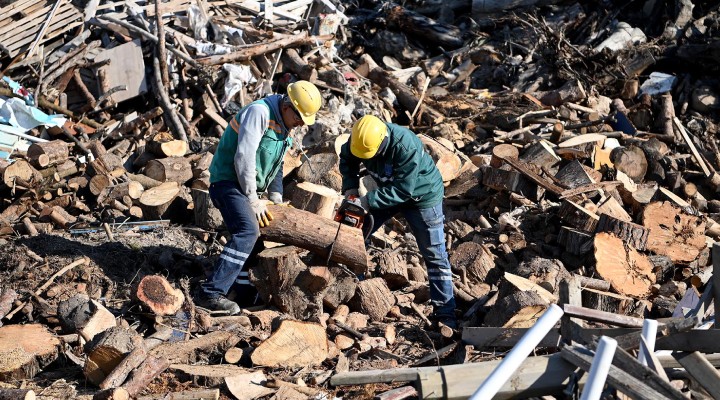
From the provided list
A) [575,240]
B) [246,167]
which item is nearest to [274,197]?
[246,167]

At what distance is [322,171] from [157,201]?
172cm

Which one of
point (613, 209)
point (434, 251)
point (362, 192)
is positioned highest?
point (434, 251)

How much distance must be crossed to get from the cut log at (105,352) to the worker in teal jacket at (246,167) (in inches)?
43.6

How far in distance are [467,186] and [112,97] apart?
470 centimetres

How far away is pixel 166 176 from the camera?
321 inches

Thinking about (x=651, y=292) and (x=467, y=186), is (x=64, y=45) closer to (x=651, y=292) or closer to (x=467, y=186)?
(x=467, y=186)

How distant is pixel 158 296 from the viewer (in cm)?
564

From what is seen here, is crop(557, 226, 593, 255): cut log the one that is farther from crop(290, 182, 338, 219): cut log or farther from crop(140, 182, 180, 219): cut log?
crop(140, 182, 180, 219): cut log

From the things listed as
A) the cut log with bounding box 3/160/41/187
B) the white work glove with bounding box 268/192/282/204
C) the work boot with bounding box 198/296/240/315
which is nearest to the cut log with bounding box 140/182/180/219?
the cut log with bounding box 3/160/41/187

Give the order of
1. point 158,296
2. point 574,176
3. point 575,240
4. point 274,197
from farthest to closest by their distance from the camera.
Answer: point 574,176
point 575,240
point 274,197
point 158,296

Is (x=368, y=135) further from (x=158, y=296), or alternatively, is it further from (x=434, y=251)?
(x=158, y=296)

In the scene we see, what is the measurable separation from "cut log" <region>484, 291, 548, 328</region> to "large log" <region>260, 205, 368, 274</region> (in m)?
1.10

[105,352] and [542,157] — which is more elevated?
[105,352]

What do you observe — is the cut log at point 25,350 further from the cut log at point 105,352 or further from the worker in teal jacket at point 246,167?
the worker in teal jacket at point 246,167
